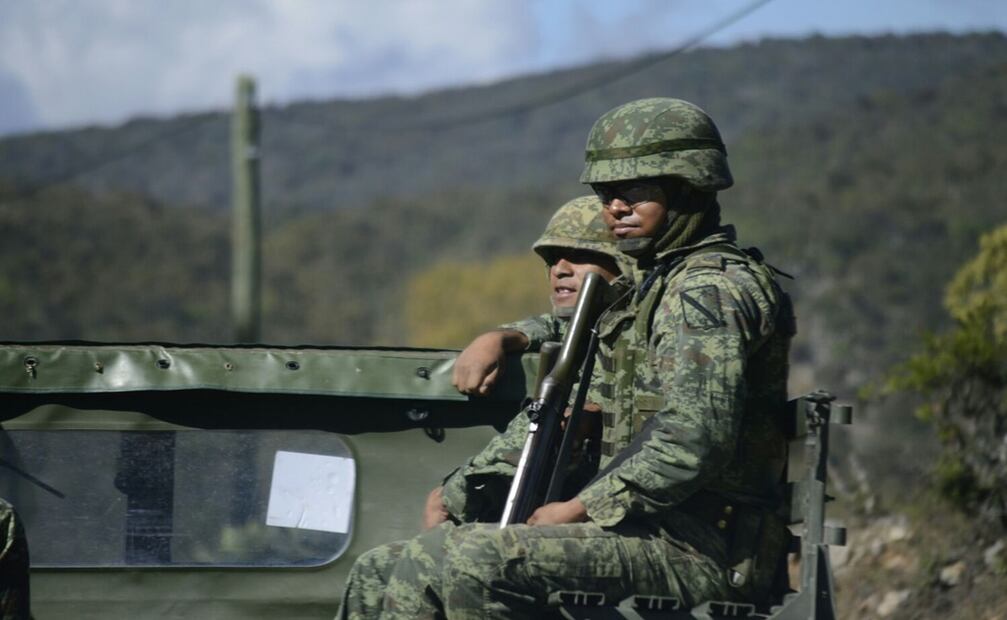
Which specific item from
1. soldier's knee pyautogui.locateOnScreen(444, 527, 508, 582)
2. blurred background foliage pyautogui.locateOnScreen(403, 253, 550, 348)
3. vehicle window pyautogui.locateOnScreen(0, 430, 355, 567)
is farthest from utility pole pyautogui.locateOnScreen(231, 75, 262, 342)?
soldier's knee pyautogui.locateOnScreen(444, 527, 508, 582)

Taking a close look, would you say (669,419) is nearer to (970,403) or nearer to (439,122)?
(970,403)

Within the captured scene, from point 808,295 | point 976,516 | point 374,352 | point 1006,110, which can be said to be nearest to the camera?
point 374,352

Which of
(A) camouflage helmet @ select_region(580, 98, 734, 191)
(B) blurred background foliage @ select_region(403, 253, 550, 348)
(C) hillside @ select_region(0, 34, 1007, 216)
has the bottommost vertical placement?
(B) blurred background foliage @ select_region(403, 253, 550, 348)

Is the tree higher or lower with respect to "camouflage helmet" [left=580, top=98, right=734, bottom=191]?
lower

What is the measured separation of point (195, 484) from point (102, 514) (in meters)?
0.32

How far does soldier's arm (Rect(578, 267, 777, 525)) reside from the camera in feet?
13.1

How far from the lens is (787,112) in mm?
34281

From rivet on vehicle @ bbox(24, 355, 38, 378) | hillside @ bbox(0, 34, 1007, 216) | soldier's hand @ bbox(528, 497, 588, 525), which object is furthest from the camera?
hillside @ bbox(0, 34, 1007, 216)

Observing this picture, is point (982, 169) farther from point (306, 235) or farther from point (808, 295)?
point (306, 235)

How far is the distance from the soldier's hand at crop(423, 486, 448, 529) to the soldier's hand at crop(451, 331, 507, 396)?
13.7 inches

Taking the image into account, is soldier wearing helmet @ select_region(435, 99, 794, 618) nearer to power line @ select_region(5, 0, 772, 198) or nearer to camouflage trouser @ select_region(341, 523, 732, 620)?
camouflage trouser @ select_region(341, 523, 732, 620)

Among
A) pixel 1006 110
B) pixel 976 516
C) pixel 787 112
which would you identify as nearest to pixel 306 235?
pixel 787 112

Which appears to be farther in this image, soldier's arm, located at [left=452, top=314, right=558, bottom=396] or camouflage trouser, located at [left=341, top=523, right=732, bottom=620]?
soldier's arm, located at [left=452, top=314, right=558, bottom=396]

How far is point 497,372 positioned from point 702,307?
43.3 inches
